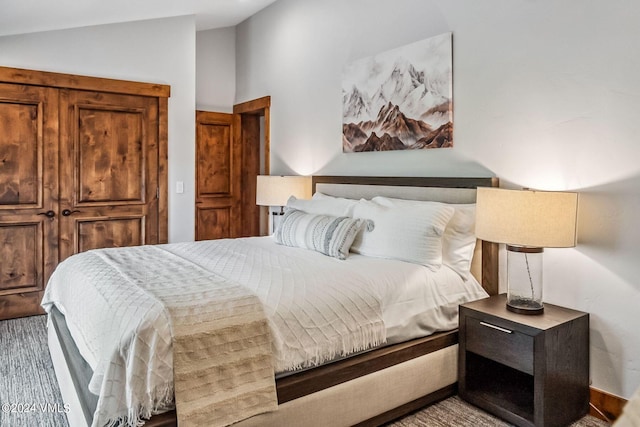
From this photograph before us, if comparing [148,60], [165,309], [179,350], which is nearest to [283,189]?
[148,60]

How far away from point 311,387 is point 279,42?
3.86m

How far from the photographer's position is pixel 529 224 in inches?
90.0

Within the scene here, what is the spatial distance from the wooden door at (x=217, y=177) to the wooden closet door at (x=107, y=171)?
937mm

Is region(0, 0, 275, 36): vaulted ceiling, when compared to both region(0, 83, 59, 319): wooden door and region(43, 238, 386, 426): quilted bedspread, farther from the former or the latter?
region(43, 238, 386, 426): quilted bedspread

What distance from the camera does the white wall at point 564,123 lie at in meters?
2.30

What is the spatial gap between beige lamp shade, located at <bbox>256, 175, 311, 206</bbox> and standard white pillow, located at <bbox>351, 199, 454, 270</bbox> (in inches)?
56.0

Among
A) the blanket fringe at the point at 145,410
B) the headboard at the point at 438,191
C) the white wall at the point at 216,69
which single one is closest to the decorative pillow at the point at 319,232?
the headboard at the point at 438,191

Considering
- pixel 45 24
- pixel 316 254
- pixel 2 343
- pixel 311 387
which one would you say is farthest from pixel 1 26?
pixel 311 387

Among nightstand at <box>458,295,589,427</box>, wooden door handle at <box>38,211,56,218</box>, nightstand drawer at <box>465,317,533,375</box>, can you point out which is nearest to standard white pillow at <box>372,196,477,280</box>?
nightstand at <box>458,295,589,427</box>

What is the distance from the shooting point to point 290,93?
474cm

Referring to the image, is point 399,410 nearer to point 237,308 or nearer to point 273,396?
point 273,396

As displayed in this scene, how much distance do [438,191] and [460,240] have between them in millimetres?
453

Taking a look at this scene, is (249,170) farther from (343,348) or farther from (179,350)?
(179,350)

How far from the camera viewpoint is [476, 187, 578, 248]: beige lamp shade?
2262 millimetres
